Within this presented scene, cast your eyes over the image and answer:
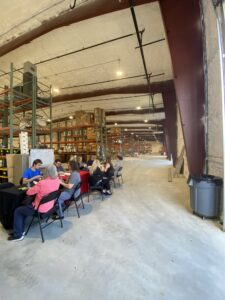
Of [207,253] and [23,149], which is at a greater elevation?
[23,149]

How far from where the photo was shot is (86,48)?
557 cm

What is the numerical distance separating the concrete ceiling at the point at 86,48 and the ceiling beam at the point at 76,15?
7 centimetres

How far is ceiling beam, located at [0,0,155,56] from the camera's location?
383 centimetres

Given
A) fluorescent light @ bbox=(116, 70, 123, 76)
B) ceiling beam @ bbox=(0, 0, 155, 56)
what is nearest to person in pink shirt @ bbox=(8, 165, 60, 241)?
ceiling beam @ bbox=(0, 0, 155, 56)

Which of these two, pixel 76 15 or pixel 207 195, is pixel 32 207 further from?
pixel 76 15

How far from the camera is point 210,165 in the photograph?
4301 mm

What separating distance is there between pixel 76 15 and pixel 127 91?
4.78 m

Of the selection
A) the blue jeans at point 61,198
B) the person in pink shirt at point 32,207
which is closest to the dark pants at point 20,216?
the person in pink shirt at point 32,207

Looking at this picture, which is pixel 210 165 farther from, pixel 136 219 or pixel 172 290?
pixel 172 290

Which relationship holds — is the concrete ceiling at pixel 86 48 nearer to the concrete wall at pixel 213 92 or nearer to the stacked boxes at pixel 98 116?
the concrete wall at pixel 213 92

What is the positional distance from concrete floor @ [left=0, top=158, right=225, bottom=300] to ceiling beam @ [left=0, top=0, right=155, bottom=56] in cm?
445

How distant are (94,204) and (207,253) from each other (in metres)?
2.73

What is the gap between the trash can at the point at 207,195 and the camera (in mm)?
3451

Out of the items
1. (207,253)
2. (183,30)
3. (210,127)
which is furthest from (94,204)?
(183,30)
